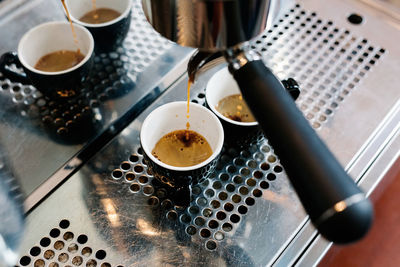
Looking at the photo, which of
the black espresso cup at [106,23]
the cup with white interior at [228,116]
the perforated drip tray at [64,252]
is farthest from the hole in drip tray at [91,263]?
the black espresso cup at [106,23]

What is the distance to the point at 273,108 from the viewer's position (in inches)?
15.0

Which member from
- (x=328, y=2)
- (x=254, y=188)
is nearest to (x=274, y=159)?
(x=254, y=188)

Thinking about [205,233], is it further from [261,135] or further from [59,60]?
[59,60]

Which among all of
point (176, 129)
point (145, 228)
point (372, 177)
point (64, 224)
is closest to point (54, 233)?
point (64, 224)

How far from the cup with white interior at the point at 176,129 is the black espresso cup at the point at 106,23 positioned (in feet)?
0.65

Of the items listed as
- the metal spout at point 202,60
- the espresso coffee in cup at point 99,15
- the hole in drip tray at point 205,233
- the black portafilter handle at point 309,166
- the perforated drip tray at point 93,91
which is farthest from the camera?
the espresso coffee in cup at point 99,15

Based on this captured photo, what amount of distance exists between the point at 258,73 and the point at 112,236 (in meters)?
0.31

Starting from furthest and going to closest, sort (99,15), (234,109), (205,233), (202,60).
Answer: (99,15), (234,109), (205,233), (202,60)

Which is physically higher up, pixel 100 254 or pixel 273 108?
pixel 273 108

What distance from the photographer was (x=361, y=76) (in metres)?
0.75

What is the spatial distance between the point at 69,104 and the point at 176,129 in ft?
0.63

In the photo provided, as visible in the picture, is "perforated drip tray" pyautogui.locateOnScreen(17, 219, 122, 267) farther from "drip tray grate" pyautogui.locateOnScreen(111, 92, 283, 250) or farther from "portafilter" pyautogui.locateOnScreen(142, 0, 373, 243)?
"portafilter" pyautogui.locateOnScreen(142, 0, 373, 243)

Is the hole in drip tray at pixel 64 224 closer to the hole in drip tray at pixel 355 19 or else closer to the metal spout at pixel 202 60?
the metal spout at pixel 202 60

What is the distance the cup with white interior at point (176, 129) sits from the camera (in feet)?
1.86
